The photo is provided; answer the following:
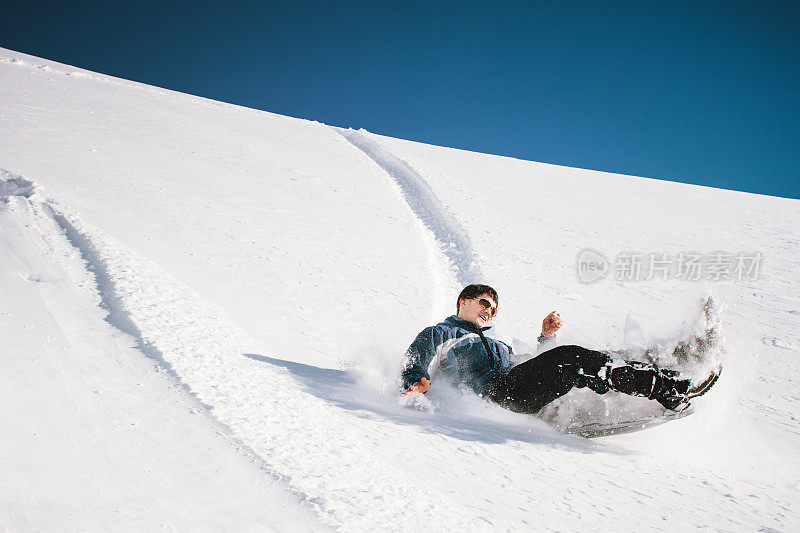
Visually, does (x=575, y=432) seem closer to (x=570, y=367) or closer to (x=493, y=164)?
(x=570, y=367)

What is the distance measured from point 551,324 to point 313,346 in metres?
1.70

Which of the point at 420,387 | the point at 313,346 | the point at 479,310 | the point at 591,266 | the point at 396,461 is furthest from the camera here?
the point at 591,266

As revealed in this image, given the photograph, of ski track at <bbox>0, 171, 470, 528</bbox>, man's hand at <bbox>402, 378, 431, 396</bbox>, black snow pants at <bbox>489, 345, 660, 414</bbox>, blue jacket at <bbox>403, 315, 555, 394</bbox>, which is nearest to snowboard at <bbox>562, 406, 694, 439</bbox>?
black snow pants at <bbox>489, 345, 660, 414</bbox>

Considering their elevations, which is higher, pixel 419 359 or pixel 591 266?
pixel 591 266

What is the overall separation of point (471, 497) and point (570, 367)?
914 millimetres

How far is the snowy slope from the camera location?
1.57 m

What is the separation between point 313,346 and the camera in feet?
11.5

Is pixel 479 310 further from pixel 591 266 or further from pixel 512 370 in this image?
pixel 591 266

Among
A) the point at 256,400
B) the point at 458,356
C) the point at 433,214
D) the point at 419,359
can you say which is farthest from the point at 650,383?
the point at 433,214

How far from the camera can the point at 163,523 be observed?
4.27 feet

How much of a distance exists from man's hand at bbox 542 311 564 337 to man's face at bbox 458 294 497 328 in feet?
1.48

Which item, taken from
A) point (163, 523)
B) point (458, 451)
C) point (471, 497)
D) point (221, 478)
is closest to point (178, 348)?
point (221, 478)

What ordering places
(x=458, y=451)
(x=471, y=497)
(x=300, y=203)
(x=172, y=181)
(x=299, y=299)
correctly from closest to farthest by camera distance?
1. (x=471, y=497)
2. (x=458, y=451)
3. (x=299, y=299)
4. (x=172, y=181)
5. (x=300, y=203)

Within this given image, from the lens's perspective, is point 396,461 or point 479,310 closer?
point 396,461
